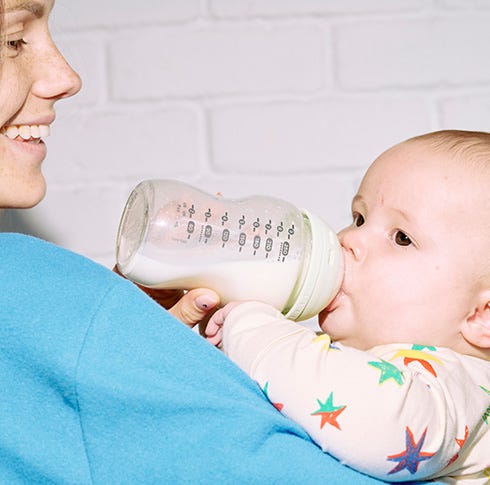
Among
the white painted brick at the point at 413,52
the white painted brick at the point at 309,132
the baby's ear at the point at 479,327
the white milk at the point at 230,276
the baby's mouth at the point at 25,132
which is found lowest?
the baby's ear at the point at 479,327

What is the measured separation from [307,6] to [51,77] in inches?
26.3

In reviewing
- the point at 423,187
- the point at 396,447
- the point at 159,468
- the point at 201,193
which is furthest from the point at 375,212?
the point at 159,468

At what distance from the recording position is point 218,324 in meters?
1.09

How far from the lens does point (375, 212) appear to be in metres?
1.17

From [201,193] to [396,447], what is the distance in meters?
0.38

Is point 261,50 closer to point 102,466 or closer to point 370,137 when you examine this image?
point 370,137

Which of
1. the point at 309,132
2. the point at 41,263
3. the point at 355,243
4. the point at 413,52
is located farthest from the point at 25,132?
the point at 413,52

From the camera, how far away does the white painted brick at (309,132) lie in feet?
5.57

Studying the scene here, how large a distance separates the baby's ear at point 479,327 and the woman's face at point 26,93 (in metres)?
0.55

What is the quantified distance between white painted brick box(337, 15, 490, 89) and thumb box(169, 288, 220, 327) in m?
0.74

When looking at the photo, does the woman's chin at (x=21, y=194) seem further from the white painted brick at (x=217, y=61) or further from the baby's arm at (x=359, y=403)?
the white painted brick at (x=217, y=61)

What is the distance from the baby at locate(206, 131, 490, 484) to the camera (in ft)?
3.00

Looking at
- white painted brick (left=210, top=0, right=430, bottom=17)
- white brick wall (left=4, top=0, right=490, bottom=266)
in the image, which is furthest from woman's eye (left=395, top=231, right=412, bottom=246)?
white painted brick (left=210, top=0, right=430, bottom=17)

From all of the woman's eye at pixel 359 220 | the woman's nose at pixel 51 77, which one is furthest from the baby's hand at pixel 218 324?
the woman's nose at pixel 51 77
